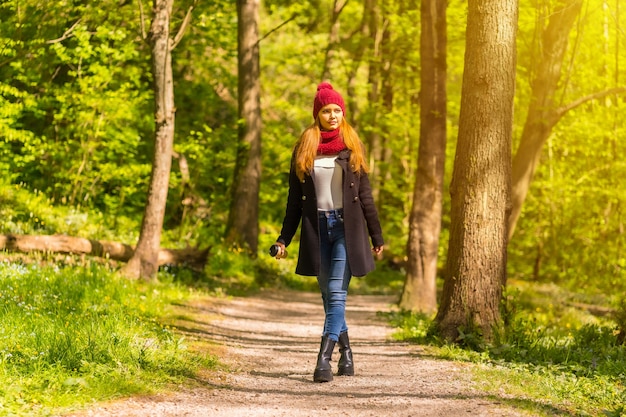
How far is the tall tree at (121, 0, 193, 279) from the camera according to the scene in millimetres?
13336

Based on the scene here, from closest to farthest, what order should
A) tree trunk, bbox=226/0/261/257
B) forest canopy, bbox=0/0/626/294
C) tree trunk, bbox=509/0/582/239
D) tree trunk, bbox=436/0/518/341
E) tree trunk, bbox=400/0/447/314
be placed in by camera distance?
tree trunk, bbox=436/0/518/341 < tree trunk, bbox=400/0/447/314 < forest canopy, bbox=0/0/626/294 < tree trunk, bbox=509/0/582/239 < tree trunk, bbox=226/0/261/257

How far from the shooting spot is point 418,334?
35.0 ft

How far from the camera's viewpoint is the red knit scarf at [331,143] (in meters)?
7.38

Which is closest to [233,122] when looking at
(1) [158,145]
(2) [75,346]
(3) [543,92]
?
(3) [543,92]

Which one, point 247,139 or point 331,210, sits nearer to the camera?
point 331,210

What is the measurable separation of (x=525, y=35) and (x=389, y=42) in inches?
299

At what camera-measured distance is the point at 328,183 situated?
24.3ft

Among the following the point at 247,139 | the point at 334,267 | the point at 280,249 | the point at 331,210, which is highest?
the point at 247,139

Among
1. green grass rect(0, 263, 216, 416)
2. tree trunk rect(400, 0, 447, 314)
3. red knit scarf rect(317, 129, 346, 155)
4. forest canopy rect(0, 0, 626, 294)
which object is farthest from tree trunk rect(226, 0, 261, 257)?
red knit scarf rect(317, 129, 346, 155)

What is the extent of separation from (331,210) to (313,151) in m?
0.54

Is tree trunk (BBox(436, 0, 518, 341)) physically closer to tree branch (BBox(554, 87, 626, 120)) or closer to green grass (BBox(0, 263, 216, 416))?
green grass (BBox(0, 263, 216, 416))

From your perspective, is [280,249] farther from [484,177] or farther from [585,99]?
[585,99]

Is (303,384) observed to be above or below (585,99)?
below

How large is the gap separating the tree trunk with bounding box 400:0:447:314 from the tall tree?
4.17 m
